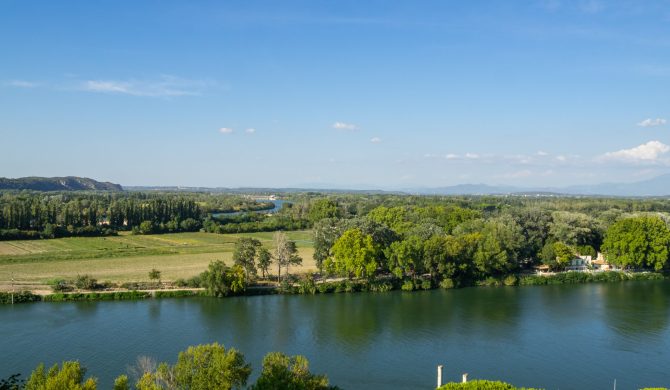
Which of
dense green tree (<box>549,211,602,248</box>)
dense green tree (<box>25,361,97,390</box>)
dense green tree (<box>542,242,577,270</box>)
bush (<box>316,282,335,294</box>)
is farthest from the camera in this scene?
dense green tree (<box>549,211,602,248</box>)

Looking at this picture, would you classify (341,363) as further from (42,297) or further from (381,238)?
(42,297)

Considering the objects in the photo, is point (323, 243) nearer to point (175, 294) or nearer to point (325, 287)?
point (325, 287)

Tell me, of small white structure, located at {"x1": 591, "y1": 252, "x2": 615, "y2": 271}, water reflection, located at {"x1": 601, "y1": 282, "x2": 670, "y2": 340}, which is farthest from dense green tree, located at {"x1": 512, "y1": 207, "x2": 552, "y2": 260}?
water reflection, located at {"x1": 601, "y1": 282, "x2": 670, "y2": 340}

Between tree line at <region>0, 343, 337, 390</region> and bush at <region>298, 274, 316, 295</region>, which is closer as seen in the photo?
tree line at <region>0, 343, 337, 390</region>

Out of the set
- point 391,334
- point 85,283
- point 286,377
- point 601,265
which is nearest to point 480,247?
point 601,265

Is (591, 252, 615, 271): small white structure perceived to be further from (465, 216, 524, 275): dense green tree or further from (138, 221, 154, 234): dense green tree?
(138, 221, 154, 234): dense green tree
